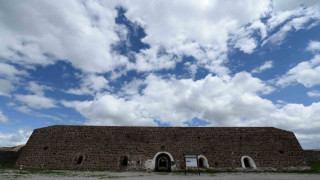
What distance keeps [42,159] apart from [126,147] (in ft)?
24.3

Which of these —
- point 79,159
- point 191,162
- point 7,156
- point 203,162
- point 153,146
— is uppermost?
point 153,146

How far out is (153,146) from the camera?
1688 cm

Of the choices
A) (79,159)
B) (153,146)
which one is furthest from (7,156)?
(153,146)

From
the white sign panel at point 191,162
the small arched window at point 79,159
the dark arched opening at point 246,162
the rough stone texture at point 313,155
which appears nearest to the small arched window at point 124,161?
the small arched window at point 79,159

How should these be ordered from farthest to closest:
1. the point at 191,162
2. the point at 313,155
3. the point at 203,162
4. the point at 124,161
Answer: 1. the point at 313,155
2. the point at 203,162
3. the point at 124,161
4. the point at 191,162

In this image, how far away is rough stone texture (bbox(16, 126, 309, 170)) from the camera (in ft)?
52.7

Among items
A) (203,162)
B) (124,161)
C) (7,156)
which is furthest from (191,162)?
(7,156)

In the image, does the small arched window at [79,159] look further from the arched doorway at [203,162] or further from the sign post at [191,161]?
the arched doorway at [203,162]

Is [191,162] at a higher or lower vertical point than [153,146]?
lower

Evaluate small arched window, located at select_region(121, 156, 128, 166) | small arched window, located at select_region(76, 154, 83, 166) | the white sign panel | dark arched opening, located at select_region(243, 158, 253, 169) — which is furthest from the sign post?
small arched window, located at select_region(76, 154, 83, 166)

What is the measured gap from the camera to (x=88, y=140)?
1720 cm

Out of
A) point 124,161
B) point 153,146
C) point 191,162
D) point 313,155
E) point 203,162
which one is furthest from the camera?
point 313,155

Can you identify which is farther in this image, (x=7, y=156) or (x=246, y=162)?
(x=7, y=156)

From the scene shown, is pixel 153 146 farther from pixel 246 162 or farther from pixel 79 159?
pixel 246 162
